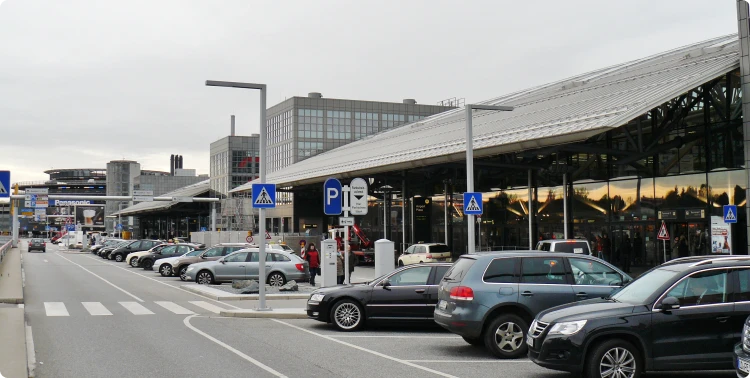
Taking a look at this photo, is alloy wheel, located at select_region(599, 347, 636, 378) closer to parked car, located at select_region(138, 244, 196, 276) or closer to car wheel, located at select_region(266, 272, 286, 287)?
car wheel, located at select_region(266, 272, 286, 287)

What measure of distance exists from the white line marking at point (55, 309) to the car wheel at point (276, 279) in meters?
8.87

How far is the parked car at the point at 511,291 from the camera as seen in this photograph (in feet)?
39.3

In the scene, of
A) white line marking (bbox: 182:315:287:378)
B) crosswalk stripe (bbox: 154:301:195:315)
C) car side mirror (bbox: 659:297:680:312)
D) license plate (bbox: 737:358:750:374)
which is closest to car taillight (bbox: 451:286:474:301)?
white line marking (bbox: 182:315:287:378)

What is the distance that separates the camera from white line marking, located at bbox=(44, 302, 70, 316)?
1889 centimetres

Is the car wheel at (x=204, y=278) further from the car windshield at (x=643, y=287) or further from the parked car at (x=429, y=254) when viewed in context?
the car windshield at (x=643, y=287)

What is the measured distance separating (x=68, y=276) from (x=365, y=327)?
24696mm

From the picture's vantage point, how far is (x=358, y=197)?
69.2ft

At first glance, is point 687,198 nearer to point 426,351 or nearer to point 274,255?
point 274,255

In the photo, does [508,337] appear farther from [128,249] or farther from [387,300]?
[128,249]

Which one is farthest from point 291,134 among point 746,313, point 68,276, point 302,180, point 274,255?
point 746,313

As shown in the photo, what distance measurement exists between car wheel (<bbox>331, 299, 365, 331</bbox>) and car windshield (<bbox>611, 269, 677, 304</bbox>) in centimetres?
640

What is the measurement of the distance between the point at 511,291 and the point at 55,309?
13383 mm

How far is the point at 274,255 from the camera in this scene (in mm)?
29484

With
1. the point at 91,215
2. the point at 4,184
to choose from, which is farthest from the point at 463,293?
the point at 91,215
